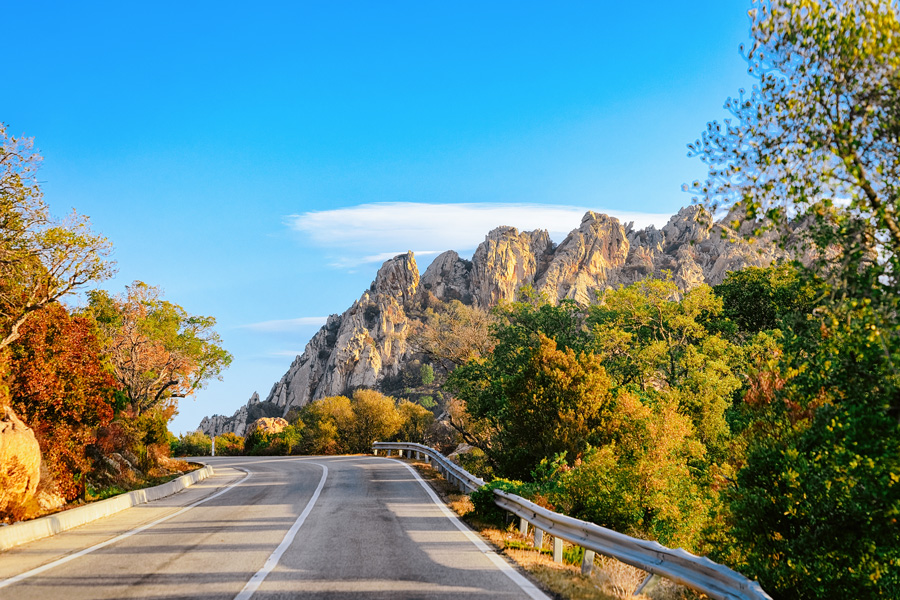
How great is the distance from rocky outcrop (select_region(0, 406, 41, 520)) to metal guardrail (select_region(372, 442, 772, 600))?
33.2 ft

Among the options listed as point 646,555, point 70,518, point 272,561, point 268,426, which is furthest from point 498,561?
point 268,426

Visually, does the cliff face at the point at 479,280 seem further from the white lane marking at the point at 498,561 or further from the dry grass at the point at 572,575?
the dry grass at the point at 572,575

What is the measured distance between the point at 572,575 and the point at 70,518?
10.5 metres

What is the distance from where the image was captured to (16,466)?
1249 cm

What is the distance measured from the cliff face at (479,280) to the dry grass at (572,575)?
112 m

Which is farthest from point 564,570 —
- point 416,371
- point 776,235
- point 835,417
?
point 416,371

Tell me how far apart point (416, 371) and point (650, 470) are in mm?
112316

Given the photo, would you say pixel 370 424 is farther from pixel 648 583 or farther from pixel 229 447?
pixel 648 583

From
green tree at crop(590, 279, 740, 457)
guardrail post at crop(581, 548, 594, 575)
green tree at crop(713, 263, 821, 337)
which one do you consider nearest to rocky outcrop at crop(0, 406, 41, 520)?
guardrail post at crop(581, 548, 594, 575)

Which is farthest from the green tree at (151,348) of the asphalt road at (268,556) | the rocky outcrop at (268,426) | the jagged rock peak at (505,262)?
the jagged rock peak at (505,262)

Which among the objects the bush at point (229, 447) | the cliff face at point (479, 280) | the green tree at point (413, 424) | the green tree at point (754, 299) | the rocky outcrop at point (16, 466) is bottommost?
the bush at point (229, 447)

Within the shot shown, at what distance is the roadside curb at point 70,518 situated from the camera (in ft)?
33.5

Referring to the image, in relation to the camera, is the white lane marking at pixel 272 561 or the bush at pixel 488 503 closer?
the white lane marking at pixel 272 561

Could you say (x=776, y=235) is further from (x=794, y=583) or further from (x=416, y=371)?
(x=416, y=371)
